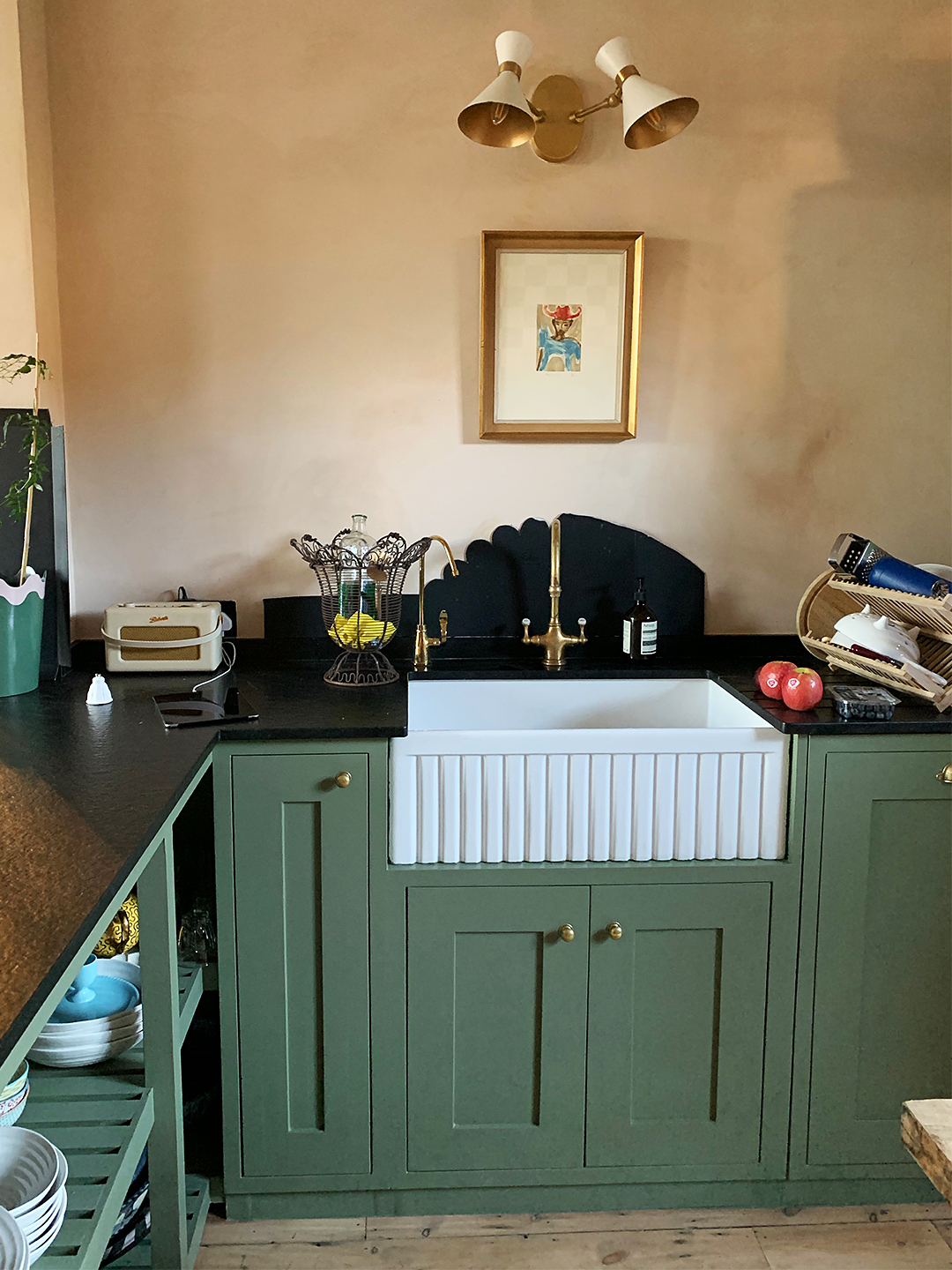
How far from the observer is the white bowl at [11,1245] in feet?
3.64

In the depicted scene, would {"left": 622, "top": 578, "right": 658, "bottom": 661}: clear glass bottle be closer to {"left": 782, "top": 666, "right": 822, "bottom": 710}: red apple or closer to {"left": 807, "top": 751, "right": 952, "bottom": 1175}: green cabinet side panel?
{"left": 782, "top": 666, "right": 822, "bottom": 710}: red apple

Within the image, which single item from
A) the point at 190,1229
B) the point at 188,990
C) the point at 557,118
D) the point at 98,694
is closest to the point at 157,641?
the point at 98,694

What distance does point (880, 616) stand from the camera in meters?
2.21

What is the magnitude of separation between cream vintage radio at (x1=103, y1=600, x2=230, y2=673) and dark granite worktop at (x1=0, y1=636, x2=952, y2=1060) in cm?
4

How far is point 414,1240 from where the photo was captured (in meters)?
2.05

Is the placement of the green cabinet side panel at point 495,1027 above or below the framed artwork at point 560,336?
below

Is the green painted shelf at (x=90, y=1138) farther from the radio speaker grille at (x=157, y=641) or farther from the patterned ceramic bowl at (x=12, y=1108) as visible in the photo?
the radio speaker grille at (x=157, y=641)

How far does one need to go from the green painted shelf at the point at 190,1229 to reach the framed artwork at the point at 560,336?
174 centimetres

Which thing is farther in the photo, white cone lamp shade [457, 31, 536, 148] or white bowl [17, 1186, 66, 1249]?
white cone lamp shade [457, 31, 536, 148]

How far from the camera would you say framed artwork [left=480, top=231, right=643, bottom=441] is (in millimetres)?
2492

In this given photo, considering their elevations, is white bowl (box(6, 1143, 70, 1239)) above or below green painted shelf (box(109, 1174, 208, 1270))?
above

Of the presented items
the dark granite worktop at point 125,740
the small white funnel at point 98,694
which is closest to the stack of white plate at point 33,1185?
the dark granite worktop at point 125,740

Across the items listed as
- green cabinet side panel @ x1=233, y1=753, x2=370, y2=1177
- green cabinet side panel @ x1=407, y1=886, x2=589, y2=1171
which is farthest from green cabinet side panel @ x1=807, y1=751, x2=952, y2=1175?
green cabinet side panel @ x1=233, y1=753, x2=370, y2=1177

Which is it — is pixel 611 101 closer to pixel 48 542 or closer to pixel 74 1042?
pixel 48 542
